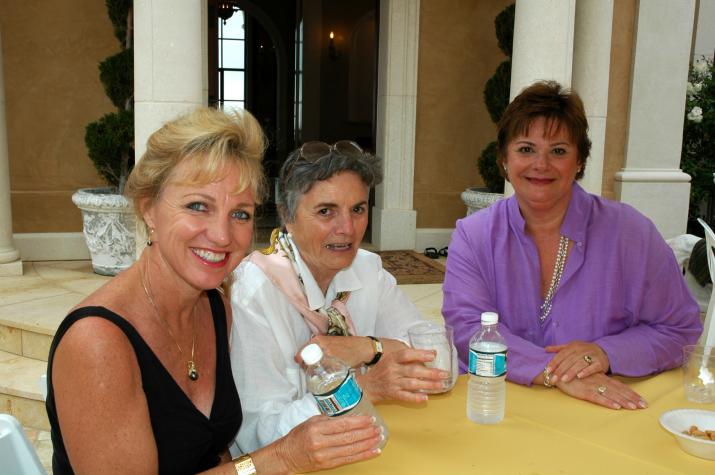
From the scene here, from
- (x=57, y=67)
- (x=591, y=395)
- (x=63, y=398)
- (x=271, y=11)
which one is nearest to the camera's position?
(x=63, y=398)

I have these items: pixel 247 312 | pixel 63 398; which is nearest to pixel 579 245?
pixel 247 312

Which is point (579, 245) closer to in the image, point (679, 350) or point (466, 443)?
point (679, 350)

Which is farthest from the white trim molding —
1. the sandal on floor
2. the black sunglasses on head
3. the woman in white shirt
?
the black sunglasses on head

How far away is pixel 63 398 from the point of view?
1.42 meters

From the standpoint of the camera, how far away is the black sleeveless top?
1521mm

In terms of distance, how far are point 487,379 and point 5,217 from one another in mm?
4822

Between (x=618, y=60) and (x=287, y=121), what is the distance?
9.21 m

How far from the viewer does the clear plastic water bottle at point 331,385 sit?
140 centimetres

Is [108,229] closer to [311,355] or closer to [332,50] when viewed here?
[311,355]

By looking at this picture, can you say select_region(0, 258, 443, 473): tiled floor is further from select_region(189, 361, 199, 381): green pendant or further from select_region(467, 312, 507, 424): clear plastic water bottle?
select_region(467, 312, 507, 424): clear plastic water bottle

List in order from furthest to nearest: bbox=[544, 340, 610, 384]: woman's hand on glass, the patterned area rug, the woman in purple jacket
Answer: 1. the patterned area rug
2. the woman in purple jacket
3. bbox=[544, 340, 610, 384]: woman's hand on glass

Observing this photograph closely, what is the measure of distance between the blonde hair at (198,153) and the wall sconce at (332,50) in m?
12.0

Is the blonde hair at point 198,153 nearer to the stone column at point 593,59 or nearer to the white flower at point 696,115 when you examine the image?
the stone column at point 593,59

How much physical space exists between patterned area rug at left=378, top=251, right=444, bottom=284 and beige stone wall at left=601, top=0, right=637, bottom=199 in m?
1.74
